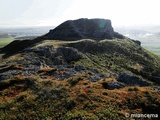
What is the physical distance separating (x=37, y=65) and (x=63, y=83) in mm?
26649

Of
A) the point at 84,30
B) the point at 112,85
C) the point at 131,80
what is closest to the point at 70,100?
the point at 112,85

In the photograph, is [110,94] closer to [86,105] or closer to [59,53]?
[86,105]

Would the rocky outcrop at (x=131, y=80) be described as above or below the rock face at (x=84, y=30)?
below

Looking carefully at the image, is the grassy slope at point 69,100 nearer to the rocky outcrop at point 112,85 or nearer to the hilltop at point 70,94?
the hilltop at point 70,94

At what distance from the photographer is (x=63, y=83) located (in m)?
53.4

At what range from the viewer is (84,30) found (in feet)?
553

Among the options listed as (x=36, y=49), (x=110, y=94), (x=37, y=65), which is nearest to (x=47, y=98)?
(x=110, y=94)

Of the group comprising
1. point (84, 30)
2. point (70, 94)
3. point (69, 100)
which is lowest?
point (69, 100)

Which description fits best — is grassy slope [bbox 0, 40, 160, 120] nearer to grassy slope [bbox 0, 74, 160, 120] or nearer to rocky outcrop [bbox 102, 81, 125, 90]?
grassy slope [bbox 0, 74, 160, 120]

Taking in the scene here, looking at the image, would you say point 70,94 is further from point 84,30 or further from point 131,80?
point 84,30

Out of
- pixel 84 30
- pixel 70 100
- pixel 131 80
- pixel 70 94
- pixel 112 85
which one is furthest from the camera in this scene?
pixel 84 30

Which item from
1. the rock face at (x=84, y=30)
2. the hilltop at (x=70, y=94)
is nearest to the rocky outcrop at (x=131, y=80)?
the hilltop at (x=70, y=94)

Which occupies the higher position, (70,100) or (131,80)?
(131,80)

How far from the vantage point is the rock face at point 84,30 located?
16000 cm
